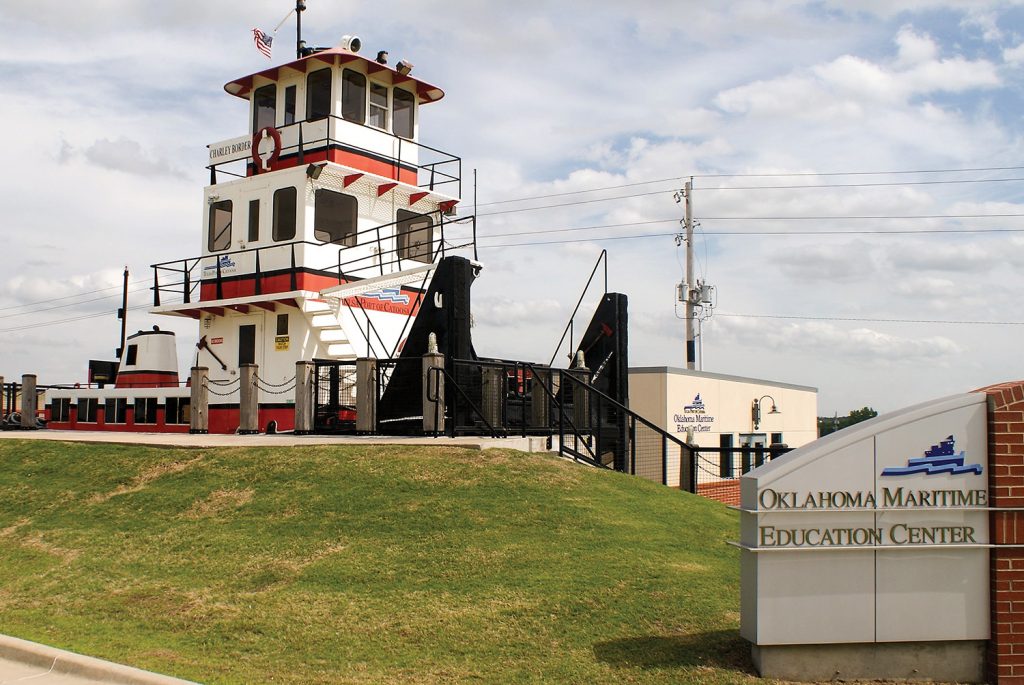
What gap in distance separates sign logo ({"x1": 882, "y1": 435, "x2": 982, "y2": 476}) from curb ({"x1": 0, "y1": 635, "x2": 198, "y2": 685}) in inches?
204

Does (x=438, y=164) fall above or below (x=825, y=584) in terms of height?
above

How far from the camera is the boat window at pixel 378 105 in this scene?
72.2ft

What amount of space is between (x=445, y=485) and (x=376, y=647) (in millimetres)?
4284

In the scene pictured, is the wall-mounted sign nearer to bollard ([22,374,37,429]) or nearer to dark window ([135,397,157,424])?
dark window ([135,397,157,424])

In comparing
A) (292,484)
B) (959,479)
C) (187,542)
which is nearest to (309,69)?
(292,484)

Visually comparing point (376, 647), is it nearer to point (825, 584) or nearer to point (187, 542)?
point (825, 584)

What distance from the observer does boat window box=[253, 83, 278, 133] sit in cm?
2225

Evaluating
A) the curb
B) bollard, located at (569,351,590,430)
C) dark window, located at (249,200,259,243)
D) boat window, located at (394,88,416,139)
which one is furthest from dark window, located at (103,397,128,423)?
the curb

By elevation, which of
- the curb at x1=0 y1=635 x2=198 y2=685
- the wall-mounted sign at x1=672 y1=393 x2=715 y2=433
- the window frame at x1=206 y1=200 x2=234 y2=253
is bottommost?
the curb at x1=0 y1=635 x2=198 y2=685

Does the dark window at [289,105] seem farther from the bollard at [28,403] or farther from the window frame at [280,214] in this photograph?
the bollard at [28,403]

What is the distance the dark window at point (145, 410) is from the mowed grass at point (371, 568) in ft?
29.4

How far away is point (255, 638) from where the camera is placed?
722cm

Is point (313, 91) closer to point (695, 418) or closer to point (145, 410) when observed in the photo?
point (145, 410)

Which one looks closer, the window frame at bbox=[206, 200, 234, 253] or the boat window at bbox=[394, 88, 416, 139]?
the window frame at bbox=[206, 200, 234, 253]
